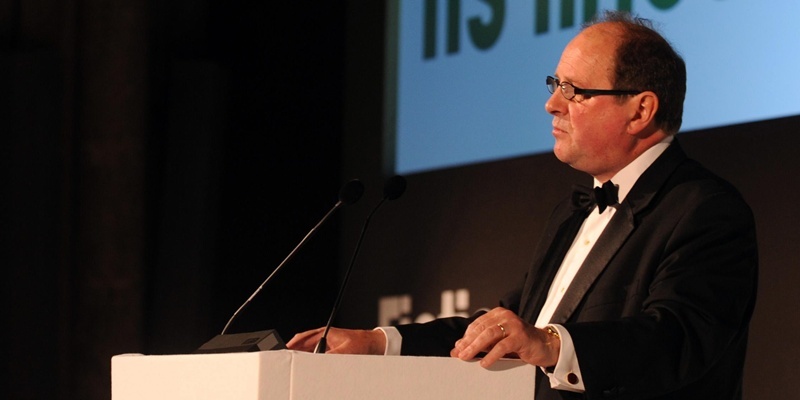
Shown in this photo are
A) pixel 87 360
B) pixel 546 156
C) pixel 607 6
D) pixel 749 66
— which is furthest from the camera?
pixel 87 360

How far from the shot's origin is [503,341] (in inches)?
76.2

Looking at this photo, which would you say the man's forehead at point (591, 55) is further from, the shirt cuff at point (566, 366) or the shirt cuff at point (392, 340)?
the shirt cuff at point (566, 366)

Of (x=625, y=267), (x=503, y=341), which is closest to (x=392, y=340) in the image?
(x=625, y=267)

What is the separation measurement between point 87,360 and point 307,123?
4.95 ft

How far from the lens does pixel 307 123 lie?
5.71 meters

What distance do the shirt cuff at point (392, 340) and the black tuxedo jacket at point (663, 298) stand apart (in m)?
0.02

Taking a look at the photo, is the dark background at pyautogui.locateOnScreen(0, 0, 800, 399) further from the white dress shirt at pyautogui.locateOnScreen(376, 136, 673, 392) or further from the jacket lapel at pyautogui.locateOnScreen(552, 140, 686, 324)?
the jacket lapel at pyautogui.locateOnScreen(552, 140, 686, 324)

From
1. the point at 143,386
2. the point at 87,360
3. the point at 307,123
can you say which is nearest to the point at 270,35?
the point at 307,123

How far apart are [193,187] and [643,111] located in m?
3.11

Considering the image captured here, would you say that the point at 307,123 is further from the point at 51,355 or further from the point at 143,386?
the point at 143,386

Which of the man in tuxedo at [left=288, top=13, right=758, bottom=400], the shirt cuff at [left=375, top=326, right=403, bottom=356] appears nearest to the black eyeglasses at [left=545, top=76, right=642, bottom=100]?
the man in tuxedo at [left=288, top=13, right=758, bottom=400]

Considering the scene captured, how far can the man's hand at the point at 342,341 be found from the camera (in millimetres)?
2416

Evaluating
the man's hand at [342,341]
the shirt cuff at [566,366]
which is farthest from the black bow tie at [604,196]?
the shirt cuff at [566,366]

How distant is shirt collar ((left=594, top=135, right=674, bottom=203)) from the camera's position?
2.70 meters
